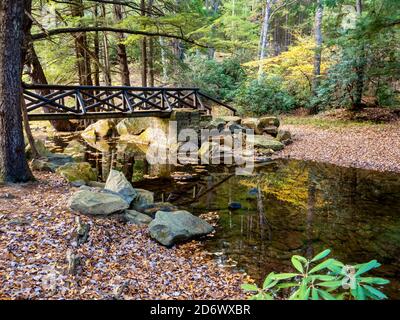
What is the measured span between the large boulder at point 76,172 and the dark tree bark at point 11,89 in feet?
3.85

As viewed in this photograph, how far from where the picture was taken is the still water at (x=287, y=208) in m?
5.11

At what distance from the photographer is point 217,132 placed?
1391 cm

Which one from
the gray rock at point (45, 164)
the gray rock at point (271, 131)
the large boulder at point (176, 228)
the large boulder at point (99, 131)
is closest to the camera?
the large boulder at point (176, 228)

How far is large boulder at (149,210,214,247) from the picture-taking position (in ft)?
17.6

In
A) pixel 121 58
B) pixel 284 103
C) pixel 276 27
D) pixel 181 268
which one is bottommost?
pixel 181 268

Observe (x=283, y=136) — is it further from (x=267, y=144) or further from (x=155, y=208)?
(x=155, y=208)

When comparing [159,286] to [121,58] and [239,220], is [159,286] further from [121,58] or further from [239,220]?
[121,58]

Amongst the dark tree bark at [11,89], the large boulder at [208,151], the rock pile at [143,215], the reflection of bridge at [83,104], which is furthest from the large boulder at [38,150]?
the large boulder at [208,151]

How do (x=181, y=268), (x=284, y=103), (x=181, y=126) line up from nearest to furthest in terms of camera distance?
(x=181, y=268), (x=181, y=126), (x=284, y=103)

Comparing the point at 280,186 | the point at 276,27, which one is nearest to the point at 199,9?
the point at 280,186

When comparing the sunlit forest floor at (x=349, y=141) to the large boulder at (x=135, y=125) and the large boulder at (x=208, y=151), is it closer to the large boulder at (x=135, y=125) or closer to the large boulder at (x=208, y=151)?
the large boulder at (x=208, y=151)

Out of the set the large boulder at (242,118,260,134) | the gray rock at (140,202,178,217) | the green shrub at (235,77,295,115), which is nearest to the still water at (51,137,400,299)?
the gray rock at (140,202,178,217)

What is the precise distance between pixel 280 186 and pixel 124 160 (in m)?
6.10

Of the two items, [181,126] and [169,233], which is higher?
[181,126]
